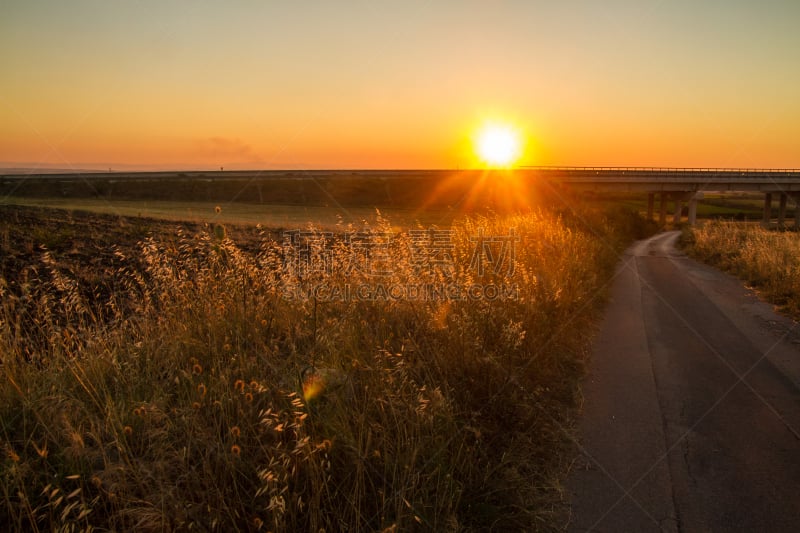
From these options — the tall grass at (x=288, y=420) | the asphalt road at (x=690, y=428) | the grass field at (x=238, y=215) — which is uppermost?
the tall grass at (x=288, y=420)

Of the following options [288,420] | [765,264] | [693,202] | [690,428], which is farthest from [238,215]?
[693,202]

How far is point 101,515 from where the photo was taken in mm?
2516

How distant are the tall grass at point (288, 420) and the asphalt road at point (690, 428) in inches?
14.7

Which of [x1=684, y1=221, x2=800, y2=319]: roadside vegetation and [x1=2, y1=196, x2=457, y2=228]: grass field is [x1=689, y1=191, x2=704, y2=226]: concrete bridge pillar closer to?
[x1=2, y1=196, x2=457, y2=228]: grass field

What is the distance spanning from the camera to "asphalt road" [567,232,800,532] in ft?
10.5

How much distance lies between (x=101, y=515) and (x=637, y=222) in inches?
1757

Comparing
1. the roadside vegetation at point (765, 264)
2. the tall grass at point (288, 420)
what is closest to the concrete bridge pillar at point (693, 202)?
the roadside vegetation at point (765, 264)

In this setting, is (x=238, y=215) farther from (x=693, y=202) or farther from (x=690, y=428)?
(x=693, y=202)

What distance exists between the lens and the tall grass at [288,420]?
2.49m

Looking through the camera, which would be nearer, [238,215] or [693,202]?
[238,215]

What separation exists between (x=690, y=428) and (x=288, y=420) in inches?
146

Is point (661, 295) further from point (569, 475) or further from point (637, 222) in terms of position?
point (637, 222)

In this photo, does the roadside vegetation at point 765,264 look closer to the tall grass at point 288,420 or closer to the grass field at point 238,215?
the tall grass at point 288,420

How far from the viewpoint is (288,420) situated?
10.4 feet
